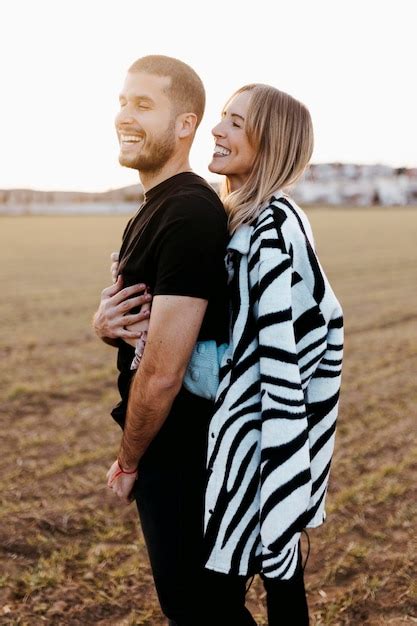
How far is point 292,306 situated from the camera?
6.77 ft

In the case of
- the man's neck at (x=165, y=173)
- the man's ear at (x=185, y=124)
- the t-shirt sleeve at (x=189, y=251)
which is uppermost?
the man's ear at (x=185, y=124)

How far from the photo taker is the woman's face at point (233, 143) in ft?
7.36

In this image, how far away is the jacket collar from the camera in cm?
201

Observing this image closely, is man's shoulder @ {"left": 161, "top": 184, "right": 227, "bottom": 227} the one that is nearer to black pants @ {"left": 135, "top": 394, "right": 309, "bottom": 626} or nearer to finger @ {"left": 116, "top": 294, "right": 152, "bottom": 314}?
finger @ {"left": 116, "top": 294, "right": 152, "bottom": 314}

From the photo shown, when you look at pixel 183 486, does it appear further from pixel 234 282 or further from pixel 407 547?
pixel 407 547

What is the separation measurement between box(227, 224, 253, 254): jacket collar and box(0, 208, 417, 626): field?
86.3 inches

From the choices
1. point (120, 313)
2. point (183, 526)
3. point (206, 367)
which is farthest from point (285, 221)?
point (183, 526)

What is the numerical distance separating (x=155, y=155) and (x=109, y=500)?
10.3 feet

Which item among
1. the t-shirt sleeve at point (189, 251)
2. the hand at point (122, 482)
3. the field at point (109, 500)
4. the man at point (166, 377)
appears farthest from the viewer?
the field at point (109, 500)

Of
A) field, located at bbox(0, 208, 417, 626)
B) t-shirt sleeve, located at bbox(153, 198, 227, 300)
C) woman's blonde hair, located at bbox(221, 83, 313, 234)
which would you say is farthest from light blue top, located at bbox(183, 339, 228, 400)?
field, located at bbox(0, 208, 417, 626)

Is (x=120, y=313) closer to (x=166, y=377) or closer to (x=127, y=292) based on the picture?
(x=127, y=292)

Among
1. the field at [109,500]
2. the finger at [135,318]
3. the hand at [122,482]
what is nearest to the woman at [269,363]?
the finger at [135,318]

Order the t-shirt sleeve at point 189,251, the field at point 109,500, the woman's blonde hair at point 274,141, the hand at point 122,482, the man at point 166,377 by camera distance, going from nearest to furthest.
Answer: the t-shirt sleeve at point 189,251 → the man at point 166,377 → the woman's blonde hair at point 274,141 → the hand at point 122,482 → the field at point 109,500

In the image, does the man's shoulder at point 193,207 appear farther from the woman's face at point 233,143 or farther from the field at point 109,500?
the field at point 109,500
